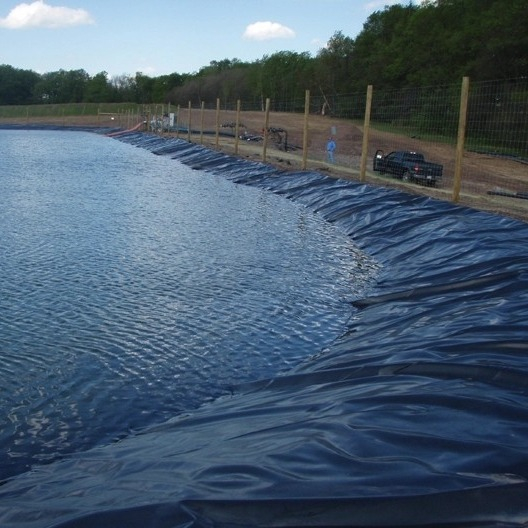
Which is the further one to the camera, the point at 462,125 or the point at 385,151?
the point at 385,151

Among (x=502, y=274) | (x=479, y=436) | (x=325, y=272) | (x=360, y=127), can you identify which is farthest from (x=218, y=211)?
(x=360, y=127)

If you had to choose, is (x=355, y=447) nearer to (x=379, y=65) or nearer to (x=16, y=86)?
(x=379, y=65)

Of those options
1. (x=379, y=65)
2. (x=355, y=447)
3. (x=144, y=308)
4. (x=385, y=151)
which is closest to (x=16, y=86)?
(x=379, y=65)

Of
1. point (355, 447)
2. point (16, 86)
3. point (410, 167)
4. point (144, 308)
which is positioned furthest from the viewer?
point (16, 86)

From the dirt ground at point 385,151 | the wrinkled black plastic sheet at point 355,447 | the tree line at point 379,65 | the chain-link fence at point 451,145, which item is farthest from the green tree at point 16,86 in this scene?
the wrinkled black plastic sheet at point 355,447

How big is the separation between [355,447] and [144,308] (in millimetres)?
4350

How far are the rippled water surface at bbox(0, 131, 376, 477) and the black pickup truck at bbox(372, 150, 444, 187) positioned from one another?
4.97m

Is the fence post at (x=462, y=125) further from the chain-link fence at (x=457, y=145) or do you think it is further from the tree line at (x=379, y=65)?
the tree line at (x=379, y=65)

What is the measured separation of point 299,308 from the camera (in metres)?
8.01

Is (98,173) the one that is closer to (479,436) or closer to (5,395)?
(5,395)

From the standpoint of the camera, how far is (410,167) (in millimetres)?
20016

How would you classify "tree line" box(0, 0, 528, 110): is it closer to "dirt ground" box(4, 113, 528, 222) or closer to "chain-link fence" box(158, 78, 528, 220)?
"dirt ground" box(4, 113, 528, 222)

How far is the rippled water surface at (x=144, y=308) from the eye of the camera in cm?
529

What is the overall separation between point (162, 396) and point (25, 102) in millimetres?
130346
